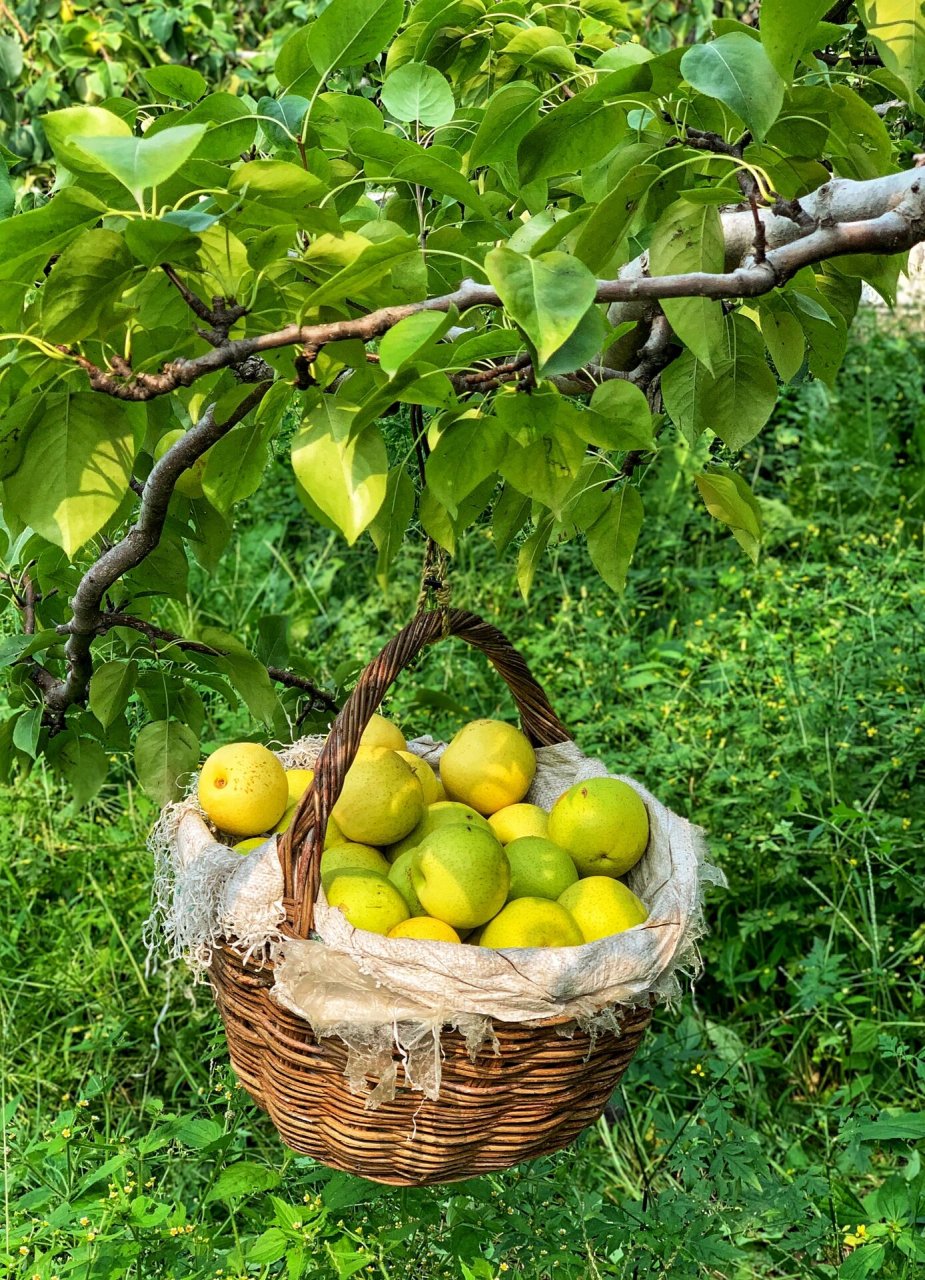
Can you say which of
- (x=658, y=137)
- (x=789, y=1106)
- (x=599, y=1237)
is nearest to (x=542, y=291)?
(x=658, y=137)

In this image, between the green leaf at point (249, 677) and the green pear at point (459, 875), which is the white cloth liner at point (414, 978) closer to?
the green pear at point (459, 875)

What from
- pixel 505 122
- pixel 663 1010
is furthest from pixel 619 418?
pixel 663 1010

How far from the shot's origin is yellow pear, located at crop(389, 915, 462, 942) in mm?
1118

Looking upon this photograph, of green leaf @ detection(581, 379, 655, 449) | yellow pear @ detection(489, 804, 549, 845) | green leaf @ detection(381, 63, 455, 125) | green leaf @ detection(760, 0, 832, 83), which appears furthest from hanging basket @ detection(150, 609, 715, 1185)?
green leaf @ detection(760, 0, 832, 83)

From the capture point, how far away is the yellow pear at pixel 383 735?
138cm

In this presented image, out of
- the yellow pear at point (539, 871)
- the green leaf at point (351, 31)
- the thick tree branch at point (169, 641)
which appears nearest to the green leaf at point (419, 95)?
the green leaf at point (351, 31)

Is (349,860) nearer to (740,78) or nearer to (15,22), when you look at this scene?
(740,78)

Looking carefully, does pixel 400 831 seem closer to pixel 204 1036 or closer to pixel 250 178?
pixel 250 178

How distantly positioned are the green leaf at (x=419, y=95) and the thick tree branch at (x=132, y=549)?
284 millimetres

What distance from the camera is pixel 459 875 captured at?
1136mm

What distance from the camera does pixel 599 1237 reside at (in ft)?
4.55

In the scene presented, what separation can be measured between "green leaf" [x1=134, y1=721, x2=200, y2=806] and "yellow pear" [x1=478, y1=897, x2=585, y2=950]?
42cm

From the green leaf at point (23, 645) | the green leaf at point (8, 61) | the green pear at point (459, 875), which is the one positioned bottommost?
the green pear at point (459, 875)

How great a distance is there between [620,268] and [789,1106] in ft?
5.08
